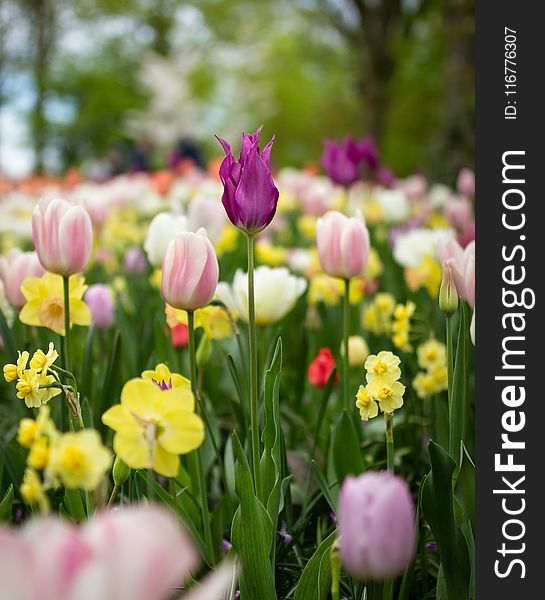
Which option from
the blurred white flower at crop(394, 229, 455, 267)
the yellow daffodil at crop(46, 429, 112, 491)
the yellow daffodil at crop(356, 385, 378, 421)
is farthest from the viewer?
the blurred white flower at crop(394, 229, 455, 267)

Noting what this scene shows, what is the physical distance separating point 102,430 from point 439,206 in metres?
3.15

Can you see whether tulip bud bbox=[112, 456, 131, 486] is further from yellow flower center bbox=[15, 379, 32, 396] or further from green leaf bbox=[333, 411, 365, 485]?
green leaf bbox=[333, 411, 365, 485]

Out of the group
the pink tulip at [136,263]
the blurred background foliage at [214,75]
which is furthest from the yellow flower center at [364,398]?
the blurred background foliage at [214,75]

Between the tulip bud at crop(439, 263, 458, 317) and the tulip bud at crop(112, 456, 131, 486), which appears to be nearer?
the tulip bud at crop(112, 456, 131, 486)

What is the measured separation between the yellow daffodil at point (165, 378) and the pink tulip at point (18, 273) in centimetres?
45

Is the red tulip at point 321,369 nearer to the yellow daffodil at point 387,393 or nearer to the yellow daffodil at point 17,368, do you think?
the yellow daffodil at point 387,393

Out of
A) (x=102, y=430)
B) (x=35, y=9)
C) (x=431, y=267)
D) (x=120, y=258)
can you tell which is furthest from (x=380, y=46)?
(x=102, y=430)

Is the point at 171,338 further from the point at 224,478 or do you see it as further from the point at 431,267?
the point at 431,267

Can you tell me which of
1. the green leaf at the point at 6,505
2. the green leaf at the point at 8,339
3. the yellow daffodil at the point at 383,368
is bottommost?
the green leaf at the point at 6,505

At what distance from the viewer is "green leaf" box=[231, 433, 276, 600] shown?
795mm

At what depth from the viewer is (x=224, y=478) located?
107 centimetres

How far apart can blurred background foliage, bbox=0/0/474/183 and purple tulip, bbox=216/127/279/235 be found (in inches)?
387

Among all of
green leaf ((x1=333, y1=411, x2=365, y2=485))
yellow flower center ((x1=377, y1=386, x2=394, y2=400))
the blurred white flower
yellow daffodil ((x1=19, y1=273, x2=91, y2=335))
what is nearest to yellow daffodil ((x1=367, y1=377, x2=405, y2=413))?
yellow flower center ((x1=377, y1=386, x2=394, y2=400))

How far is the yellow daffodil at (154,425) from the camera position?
0.62 metres
